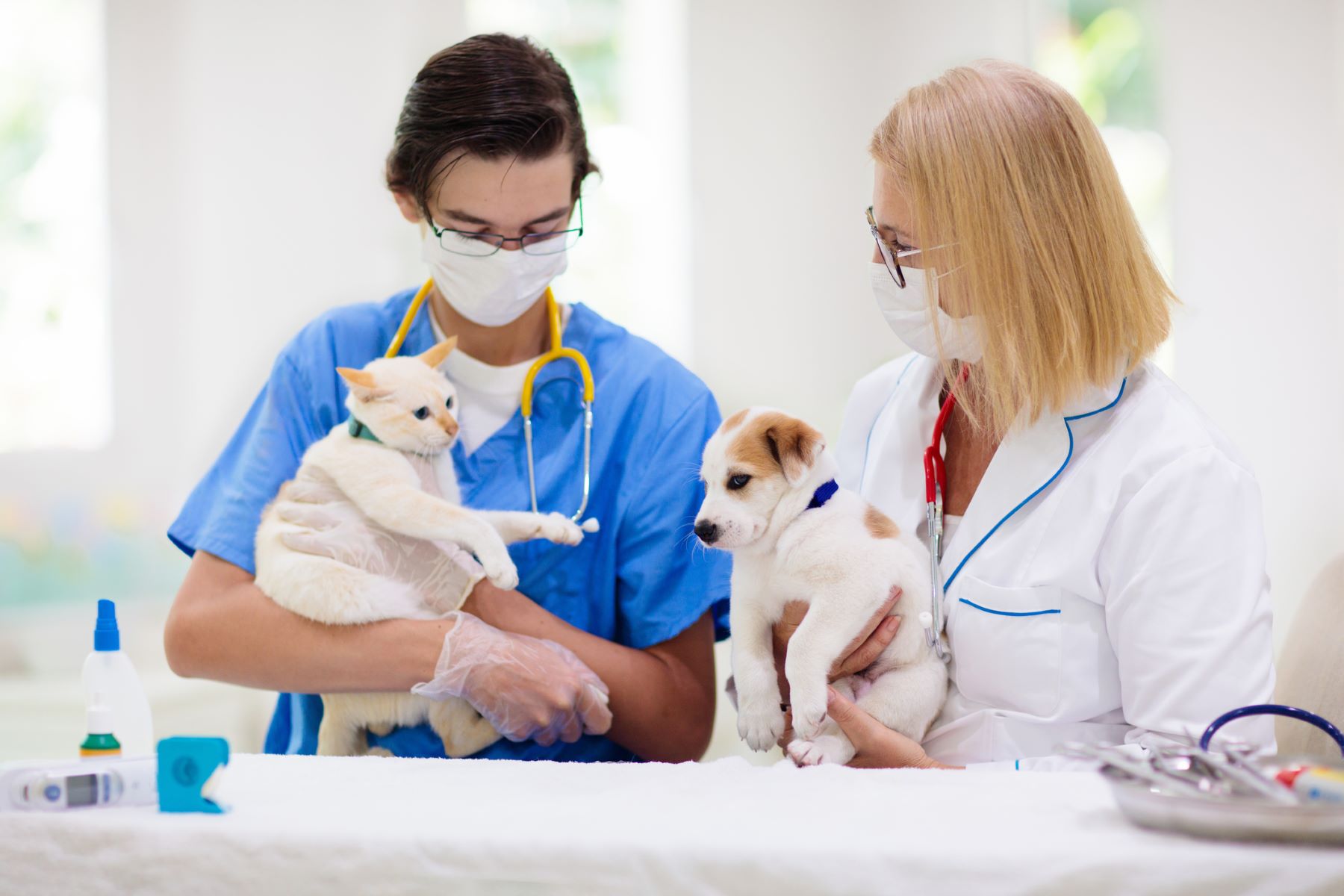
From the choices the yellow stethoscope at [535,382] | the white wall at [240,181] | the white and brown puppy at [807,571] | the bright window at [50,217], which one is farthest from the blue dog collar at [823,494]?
A: the bright window at [50,217]

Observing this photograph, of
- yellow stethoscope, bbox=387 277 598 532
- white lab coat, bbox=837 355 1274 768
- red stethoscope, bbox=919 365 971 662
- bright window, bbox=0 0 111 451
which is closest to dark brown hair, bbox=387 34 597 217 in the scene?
yellow stethoscope, bbox=387 277 598 532

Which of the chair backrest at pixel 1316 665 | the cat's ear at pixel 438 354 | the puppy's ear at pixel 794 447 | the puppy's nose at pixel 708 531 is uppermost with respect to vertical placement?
the cat's ear at pixel 438 354

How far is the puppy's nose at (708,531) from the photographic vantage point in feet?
4.92

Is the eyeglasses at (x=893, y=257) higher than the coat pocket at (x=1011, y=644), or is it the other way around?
the eyeglasses at (x=893, y=257)

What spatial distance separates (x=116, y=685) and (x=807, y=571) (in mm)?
916

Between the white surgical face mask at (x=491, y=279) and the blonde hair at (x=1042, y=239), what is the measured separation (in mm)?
648

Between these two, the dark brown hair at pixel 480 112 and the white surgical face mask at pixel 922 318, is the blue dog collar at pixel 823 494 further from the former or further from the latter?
the dark brown hair at pixel 480 112

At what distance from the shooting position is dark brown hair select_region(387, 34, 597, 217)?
5.38 ft

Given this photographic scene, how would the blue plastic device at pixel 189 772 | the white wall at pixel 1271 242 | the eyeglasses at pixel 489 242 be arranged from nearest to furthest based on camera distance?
the blue plastic device at pixel 189 772 → the eyeglasses at pixel 489 242 → the white wall at pixel 1271 242

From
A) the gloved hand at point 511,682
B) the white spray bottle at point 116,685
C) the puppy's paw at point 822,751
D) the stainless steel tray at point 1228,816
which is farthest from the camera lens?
the gloved hand at point 511,682

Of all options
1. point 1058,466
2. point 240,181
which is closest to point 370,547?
point 1058,466

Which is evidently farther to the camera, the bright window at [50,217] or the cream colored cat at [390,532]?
the bright window at [50,217]

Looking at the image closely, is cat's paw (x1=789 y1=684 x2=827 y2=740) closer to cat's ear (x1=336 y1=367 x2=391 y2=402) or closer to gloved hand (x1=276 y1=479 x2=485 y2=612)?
gloved hand (x1=276 y1=479 x2=485 y2=612)

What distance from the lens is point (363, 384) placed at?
160 cm
